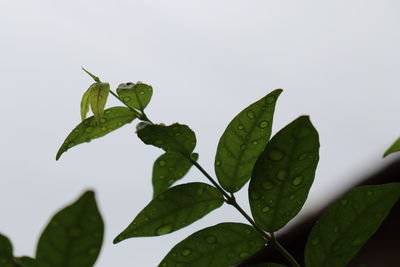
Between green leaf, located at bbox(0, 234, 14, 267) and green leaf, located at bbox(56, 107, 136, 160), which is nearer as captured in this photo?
green leaf, located at bbox(0, 234, 14, 267)

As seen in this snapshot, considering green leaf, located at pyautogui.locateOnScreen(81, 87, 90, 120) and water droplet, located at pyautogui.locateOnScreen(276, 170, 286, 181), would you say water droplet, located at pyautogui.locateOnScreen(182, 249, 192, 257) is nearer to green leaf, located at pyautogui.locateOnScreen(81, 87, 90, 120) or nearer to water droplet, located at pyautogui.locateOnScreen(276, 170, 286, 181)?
water droplet, located at pyautogui.locateOnScreen(276, 170, 286, 181)

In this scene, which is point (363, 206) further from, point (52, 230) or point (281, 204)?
point (52, 230)

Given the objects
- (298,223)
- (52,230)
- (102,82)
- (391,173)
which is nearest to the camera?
(52,230)

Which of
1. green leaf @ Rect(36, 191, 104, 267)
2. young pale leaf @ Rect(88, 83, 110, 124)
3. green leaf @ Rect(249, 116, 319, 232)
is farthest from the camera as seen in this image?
young pale leaf @ Rect(88, 83, 110, 124)

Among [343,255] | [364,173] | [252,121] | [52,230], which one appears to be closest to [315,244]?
[343,255]

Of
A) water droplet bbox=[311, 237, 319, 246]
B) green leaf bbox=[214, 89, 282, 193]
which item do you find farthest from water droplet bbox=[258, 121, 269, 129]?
water droplet bbox=[311, 237, 319, 246]

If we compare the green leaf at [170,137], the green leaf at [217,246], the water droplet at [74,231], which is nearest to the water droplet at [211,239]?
the green leaf at [217,246]
